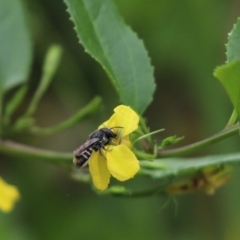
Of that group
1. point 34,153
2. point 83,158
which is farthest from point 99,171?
point 34,153

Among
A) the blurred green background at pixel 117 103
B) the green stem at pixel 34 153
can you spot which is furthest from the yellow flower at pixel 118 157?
the blurred green background at pixel 117 103

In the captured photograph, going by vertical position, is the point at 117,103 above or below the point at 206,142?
above

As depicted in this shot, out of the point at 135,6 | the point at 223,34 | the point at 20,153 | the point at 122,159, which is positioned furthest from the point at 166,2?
the point at 122,159

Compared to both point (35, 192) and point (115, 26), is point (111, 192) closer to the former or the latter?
point (115, 26)

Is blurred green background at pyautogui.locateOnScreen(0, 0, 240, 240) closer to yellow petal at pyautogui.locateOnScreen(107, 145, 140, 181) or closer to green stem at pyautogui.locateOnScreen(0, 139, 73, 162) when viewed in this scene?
green stem at pyautogui.locateOnScreen(0, 139, 73, 162)

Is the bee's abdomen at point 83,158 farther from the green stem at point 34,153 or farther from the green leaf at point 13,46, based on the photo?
the green leaf at point 13,46

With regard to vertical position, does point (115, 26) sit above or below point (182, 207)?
above

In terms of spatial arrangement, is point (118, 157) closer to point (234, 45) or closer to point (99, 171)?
point (99, 171)
